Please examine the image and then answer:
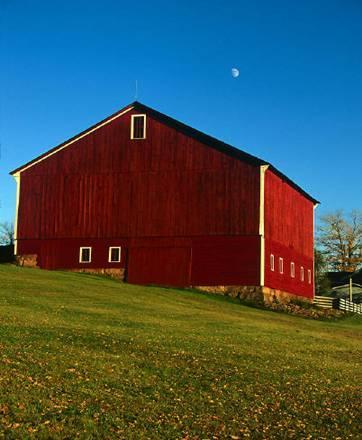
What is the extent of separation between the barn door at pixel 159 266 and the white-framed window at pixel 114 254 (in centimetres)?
84

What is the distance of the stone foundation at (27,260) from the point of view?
155 ft

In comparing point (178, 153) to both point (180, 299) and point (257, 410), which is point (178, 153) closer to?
point (180, 299)

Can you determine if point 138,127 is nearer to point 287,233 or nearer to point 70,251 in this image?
point 70,251

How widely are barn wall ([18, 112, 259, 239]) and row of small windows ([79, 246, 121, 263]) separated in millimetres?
959

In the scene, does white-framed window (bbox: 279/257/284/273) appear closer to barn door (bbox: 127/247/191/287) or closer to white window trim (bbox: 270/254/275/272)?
white window trim (bbox: 270/254/275/272)

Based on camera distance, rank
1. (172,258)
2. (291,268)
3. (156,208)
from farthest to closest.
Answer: (291,268) → (156,208) → (172,258)

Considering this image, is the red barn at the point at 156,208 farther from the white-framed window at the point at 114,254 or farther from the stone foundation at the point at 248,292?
the stone foundation at the point at 248,292

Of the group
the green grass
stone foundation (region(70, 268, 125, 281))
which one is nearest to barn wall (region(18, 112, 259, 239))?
stone foundation (region(70, 268, 125, 281))

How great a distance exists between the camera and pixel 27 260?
47531mm

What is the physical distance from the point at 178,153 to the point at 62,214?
9143mm

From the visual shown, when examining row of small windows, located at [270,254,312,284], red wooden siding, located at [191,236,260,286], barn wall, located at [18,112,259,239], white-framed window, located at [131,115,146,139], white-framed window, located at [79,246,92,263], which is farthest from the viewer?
white-framed window, located at [131,115,146,139]

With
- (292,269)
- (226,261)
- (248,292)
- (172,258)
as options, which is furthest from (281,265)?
(172,258)

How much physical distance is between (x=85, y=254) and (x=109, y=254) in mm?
1758

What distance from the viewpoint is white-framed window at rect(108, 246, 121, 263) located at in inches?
1811
